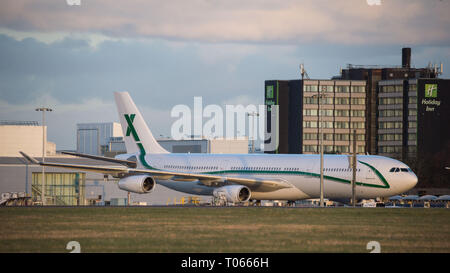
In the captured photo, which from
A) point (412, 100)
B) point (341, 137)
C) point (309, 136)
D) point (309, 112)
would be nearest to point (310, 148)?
point (309, 136)

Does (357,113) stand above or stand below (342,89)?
below

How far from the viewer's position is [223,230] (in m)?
34.9

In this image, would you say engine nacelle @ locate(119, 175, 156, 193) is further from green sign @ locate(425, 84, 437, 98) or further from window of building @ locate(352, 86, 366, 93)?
window of building @ locate(352, 86, 366, 93)

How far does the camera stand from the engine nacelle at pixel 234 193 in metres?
60.2

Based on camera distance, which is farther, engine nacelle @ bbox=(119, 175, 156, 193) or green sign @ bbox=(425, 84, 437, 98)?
green sign @ bbox=(425, 84, 437, 98)

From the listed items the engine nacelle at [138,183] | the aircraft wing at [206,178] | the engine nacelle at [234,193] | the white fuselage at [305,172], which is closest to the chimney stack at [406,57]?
the white fuselage at [305,172]

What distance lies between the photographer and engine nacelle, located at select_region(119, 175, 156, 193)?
61.0m

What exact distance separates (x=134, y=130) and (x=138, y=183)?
1236 centimetres

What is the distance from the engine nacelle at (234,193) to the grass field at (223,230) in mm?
11199

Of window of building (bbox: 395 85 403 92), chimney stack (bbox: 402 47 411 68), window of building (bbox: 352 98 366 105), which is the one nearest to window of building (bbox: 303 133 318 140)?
window of building (bbox: 352 98 366 105)

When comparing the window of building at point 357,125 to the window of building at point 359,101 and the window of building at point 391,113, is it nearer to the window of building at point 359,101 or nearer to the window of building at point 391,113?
the window of building at point 359,101

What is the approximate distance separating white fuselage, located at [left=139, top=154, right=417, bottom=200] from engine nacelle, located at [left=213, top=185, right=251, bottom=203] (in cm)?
245

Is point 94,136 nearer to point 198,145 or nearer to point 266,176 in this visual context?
point 198,145

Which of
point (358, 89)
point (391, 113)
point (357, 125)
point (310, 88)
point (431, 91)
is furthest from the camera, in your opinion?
point (357, 125)
